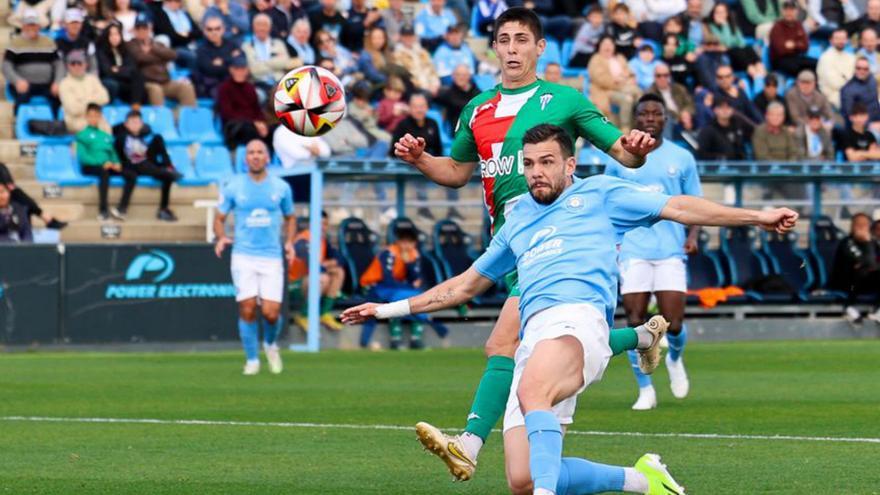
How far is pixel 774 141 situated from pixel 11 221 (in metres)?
11.4

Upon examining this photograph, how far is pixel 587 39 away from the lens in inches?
1128

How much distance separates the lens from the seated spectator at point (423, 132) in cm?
2428

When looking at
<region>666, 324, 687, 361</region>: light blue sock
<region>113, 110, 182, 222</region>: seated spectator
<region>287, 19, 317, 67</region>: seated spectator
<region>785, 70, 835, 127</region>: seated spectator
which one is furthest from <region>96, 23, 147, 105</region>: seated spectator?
<region>666, 324, 687, 361</region>: light blue sock

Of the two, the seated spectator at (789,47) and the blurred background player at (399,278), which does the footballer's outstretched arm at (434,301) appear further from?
the seated spectator at (789,47)

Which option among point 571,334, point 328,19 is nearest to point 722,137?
point 328,19

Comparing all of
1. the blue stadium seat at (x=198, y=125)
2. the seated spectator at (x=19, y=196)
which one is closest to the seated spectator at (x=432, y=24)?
the blue stadium seat at (x=198, y=125)

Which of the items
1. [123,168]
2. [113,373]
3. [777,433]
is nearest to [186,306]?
[123,168]

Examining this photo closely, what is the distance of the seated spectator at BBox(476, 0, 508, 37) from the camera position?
28.8 meters

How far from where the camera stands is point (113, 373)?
716 inches

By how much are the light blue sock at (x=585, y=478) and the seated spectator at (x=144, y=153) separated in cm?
1740

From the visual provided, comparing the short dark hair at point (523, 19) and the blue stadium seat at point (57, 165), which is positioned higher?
the short dark hair at point (523, 19)

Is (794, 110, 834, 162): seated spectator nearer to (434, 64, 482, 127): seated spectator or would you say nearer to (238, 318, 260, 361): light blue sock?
(434, 64, 482, 127): seated spectator

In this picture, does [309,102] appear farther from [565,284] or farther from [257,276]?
[257,276]

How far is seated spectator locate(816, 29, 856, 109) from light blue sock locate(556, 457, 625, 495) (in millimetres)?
22990
